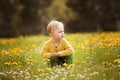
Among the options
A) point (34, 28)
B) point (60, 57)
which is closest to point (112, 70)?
point (60, 57)

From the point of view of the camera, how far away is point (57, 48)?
8.38 meters

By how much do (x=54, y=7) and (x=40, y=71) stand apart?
119ft

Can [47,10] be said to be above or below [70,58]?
above

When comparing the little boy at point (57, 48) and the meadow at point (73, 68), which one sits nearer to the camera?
the meadow at point (73, 68)

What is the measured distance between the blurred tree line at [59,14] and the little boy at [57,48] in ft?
67.5

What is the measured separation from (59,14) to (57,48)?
34569mm

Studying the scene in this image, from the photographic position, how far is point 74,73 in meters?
6.89

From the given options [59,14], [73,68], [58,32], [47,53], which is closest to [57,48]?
[47,53]

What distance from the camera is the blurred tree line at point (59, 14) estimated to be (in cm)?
3204

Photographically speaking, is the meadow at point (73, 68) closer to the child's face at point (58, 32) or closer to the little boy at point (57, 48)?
the little boy at point (57, 48)

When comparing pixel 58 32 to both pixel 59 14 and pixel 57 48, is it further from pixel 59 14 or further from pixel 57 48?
pixel 59 14

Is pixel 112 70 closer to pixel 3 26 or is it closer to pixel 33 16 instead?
pixel 3 26

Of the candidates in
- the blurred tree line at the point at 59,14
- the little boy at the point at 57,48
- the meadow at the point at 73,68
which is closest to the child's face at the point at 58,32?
the little boy at the point at 57,48

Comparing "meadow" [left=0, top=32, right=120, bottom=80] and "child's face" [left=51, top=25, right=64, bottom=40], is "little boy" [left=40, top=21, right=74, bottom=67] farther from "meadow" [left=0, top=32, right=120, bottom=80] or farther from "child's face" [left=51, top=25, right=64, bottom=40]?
"meadow" [left=0, top=32, right=120, bottom=80]
